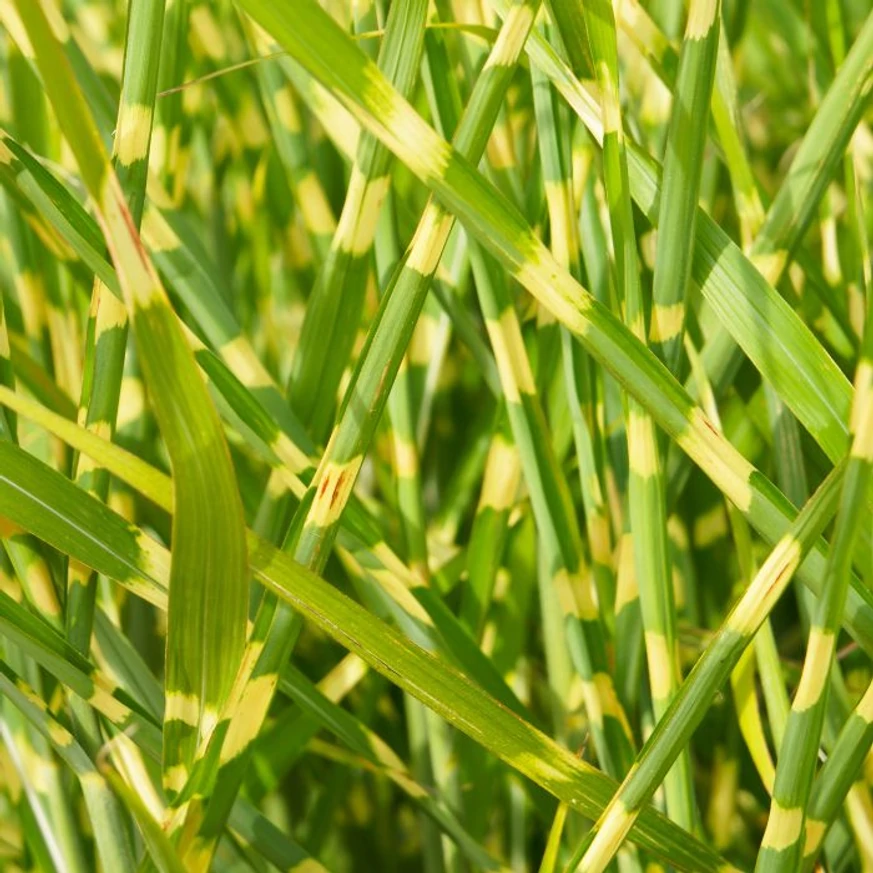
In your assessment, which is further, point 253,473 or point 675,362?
point 253,473

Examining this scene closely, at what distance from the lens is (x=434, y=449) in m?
0.53

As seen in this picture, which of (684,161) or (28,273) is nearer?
(684,161)

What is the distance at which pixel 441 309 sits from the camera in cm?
42

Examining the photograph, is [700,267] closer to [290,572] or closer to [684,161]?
[684,161]

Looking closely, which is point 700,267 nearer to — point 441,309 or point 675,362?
point 675,362

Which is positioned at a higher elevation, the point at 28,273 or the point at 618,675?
the point at 28,273

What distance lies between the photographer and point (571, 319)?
0.25m

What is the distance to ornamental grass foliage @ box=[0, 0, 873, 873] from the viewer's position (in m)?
0.24

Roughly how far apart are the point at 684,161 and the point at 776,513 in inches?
3.6

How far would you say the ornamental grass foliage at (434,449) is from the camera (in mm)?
241

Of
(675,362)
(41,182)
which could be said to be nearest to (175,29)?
(41,182)

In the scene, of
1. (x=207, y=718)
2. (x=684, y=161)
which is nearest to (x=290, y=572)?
(x=207, y=718)

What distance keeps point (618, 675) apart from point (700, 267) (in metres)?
0.14

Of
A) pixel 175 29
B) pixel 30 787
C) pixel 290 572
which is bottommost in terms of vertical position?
pixel 30 787
